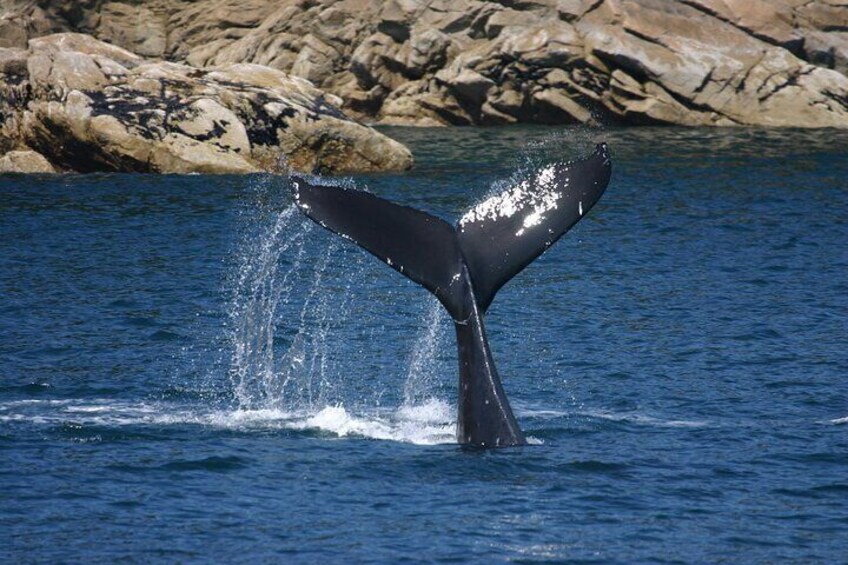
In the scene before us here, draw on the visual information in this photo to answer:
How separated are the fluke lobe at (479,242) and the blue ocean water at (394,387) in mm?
716

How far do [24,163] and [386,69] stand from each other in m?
18.9

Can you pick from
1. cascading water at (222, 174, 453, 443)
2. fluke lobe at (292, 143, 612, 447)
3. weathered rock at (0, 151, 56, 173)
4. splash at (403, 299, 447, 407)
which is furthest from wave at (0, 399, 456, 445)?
weathered rock at (0, 151, 56, 173)

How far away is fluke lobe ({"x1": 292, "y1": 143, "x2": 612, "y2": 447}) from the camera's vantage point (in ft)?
41.3

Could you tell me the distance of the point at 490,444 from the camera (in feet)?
43.2

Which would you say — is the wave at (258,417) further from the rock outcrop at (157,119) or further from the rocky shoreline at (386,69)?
the rocky shoreline at (386,69)

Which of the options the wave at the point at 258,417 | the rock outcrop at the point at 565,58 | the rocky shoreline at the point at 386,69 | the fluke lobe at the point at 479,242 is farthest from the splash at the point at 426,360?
the rock outcrop at the point at 565,58

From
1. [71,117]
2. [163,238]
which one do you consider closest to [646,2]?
[71,117]

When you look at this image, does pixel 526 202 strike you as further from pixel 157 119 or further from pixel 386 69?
pixel 386 69

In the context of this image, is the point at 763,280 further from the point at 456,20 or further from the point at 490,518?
the point at 456,20

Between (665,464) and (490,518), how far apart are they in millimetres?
2300

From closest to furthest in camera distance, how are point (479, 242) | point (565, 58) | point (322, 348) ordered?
point (479, 242) < point (322, 348) < point (565, 58)

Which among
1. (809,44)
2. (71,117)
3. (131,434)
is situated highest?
(809,44)

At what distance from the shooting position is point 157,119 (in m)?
31.7

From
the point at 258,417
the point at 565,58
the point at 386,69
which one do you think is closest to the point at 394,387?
the point at 258,417
